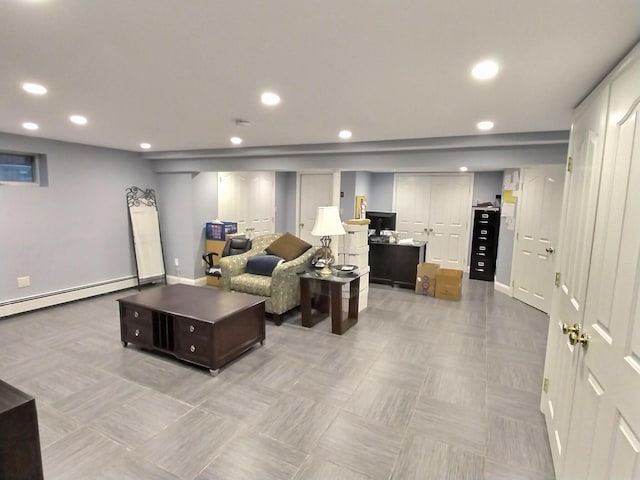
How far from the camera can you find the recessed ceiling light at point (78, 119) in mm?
2975

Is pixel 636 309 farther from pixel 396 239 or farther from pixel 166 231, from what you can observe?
pixel 166 231

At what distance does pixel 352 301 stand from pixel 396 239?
2163mm

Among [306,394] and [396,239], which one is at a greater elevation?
[396,239]

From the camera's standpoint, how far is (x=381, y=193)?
7.30m

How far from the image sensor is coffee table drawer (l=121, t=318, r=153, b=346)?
10.5 ft

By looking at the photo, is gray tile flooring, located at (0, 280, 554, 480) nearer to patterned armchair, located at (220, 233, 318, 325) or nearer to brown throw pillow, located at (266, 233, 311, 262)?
patterned armchair, located at (220, 233, 318, 325)

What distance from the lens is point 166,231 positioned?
19.1 feet

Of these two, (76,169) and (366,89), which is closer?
(366,89)

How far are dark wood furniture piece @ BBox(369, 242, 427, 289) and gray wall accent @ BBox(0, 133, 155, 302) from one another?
3970mm

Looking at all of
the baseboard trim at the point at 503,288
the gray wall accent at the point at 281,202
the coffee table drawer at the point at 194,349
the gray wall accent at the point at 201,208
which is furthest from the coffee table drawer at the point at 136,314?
the baseboard trim at the point at 503,288

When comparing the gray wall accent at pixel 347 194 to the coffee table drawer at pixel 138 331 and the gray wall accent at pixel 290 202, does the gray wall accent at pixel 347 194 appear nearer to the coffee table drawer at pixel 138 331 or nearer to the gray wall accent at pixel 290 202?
the gray wall accent at pixel 290 202

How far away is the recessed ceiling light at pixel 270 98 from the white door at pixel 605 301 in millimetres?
1760

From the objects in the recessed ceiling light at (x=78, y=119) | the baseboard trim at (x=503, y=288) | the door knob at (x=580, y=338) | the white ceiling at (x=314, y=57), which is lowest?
the baseboard trim at (x=503, y=288)

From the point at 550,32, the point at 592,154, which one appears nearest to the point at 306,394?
the point at 592,154
